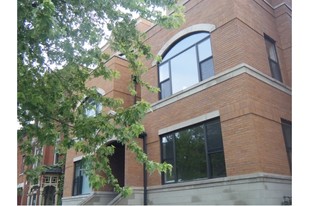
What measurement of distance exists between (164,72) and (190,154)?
405 centimetres

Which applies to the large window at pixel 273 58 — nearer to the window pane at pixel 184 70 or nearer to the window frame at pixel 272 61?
the window frame at pixel 272 61

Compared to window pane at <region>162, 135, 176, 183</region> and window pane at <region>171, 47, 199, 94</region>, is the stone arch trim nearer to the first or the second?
window pane at <region>171, 47, 199, 94</region>

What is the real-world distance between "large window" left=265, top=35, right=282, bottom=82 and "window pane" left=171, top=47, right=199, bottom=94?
283cm

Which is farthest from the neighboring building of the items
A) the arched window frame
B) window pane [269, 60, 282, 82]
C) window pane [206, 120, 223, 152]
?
window pane [269, 60, 282, 82]

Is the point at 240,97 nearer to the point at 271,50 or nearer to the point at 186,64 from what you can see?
the point at 186,64

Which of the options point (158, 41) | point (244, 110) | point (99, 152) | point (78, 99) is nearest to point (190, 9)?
point (158, 41)

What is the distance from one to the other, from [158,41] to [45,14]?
895 cm

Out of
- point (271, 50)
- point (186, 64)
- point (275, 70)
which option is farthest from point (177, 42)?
point (275, 70)

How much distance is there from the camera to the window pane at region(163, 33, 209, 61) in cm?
1173

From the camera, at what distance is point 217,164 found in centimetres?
966

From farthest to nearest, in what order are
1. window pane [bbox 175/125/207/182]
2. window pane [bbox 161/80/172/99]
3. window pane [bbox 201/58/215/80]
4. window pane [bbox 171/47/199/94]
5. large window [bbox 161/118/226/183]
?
1. window pane [bbox 161/80/172/99]
2. window pane [bbox 171/47/199/94]
3. window pane [bbox 201/58/215/80]
4. window pane [bbox 175/125/207/182]
5. large window [bbox 161/118/226/183]

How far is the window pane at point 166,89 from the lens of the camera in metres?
12.5

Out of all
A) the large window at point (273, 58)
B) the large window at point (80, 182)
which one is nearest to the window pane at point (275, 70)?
the large window at point (273, 58)

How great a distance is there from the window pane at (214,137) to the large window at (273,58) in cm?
321
